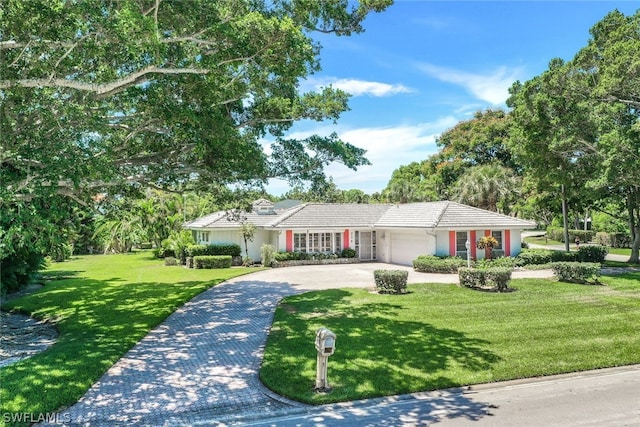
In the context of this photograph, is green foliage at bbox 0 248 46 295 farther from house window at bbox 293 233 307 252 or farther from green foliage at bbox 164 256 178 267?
house window at bbox 293 233 307 252

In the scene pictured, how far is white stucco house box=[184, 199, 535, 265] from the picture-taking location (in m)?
28.3

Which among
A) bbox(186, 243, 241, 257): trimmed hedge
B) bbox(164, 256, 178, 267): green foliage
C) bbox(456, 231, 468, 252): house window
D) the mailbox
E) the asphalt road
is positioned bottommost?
the asphalt road

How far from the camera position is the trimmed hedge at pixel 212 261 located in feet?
98.2

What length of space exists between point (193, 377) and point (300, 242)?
23.0m

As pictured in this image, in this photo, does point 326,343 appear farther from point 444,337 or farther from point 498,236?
point 498,236

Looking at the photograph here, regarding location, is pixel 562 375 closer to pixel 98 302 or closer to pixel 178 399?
pixel 178 399

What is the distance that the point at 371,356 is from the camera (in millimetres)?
10344

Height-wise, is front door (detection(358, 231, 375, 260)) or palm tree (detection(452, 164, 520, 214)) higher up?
palm tree (detection(452, 164, 520, 214))

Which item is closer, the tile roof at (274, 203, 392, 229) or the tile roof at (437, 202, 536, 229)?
the tile roof at (437, 202, 536, 229)

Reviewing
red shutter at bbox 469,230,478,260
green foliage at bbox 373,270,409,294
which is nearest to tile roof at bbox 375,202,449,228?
red shutter at bbox 469,230,478,260

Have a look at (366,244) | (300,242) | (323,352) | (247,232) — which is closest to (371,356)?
(323,352)

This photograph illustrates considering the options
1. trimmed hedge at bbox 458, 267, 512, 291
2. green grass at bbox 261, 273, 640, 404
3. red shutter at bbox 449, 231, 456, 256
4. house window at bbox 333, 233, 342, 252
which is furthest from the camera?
house window at bbox 333, 233, 342, 252

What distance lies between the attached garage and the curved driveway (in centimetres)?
1433

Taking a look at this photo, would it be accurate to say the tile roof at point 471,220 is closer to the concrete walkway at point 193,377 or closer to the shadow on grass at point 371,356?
the shadow on grass at point 371,356
